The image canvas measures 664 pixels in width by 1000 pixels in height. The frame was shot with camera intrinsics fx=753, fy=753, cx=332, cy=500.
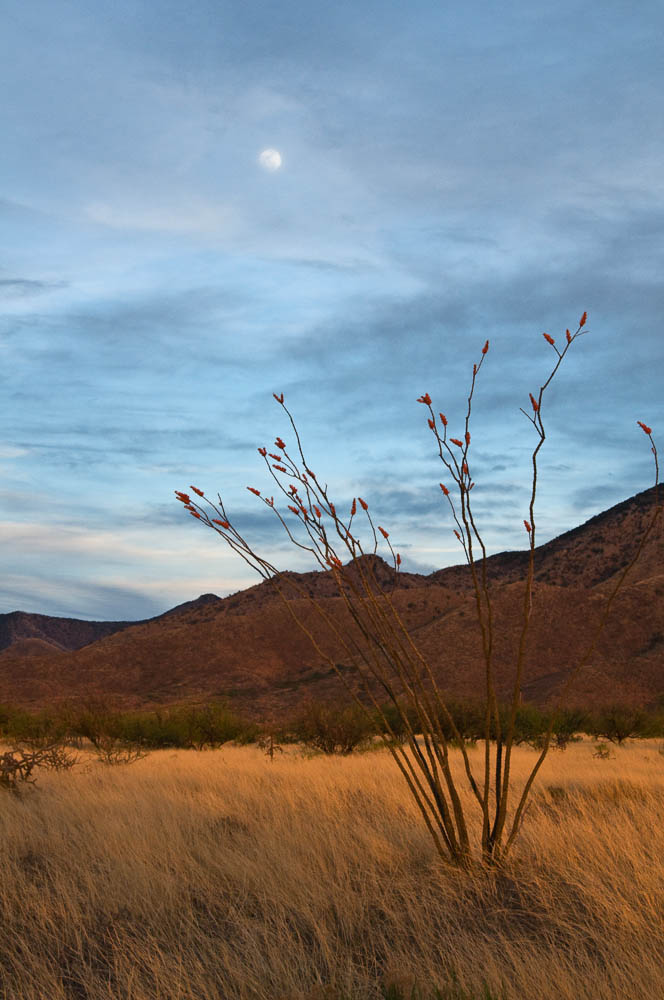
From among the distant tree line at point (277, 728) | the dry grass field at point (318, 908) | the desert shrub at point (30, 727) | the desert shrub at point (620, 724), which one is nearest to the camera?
the dry grass field at point (318, 908)

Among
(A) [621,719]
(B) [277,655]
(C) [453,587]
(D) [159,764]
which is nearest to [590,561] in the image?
(C) [453,587]

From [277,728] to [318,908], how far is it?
2442 centimetres

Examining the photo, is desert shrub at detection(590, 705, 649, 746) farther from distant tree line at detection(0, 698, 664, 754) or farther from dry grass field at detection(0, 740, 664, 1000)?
dry grass field at detection(0, 740, 664, 1000)

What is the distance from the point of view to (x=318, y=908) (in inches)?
182

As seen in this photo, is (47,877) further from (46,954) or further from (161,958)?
(161,958)

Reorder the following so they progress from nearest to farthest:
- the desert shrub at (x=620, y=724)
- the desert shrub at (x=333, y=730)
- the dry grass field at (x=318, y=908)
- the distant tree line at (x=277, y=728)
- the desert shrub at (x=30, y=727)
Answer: the dry grass field at (x=318, y=908)
the desert shrub at (x=333, y=730)
the distant tree line at (x=277, y=728)
the desert shrub at (x=30, y=727)
the desert shrub at (x=620, y=724)

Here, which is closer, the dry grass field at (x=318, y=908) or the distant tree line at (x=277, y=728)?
the dry grass field at (x=318, y=908)

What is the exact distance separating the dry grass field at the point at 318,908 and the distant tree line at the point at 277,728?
12.7 metres

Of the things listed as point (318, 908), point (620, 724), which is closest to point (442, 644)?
point (620, 724)

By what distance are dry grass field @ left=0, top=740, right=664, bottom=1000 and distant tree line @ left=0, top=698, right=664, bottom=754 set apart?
12.7m

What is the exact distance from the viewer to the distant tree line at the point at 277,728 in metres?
20.0

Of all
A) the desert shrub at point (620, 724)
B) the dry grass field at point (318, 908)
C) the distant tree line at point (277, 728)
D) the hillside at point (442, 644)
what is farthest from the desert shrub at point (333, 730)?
the hillside at point (442, 644)

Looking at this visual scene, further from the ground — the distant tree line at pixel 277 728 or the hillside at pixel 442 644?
the hillside at pixel 442 644

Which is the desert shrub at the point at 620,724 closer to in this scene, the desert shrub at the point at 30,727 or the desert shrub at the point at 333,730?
the desert shrub at the point at 333,730
